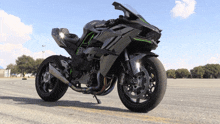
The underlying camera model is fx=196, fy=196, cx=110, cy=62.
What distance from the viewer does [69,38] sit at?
5031 mm

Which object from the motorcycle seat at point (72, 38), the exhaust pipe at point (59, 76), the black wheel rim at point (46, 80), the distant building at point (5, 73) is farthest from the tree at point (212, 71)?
the exhaust pipe at point (59, 76)

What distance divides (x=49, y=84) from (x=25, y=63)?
99472 millimetres

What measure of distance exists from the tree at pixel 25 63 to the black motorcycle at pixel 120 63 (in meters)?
97.8

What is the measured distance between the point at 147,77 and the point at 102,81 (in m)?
1.05

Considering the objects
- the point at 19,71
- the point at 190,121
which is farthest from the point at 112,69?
the point at 19,71

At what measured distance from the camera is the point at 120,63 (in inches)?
153

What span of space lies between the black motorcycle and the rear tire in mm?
25

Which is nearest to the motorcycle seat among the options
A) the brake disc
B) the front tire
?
the front tire

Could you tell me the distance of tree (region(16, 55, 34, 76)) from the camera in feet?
312

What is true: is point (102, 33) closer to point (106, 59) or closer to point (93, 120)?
point (106, 59)

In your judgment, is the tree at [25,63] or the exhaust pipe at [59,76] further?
the tree at [25,63]

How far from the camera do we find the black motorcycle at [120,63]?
3.37m

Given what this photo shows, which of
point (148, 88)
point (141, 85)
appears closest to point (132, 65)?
point (141, 85)

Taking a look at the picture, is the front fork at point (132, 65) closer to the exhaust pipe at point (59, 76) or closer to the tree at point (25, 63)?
the exhaust pipe at point (59, 76)
